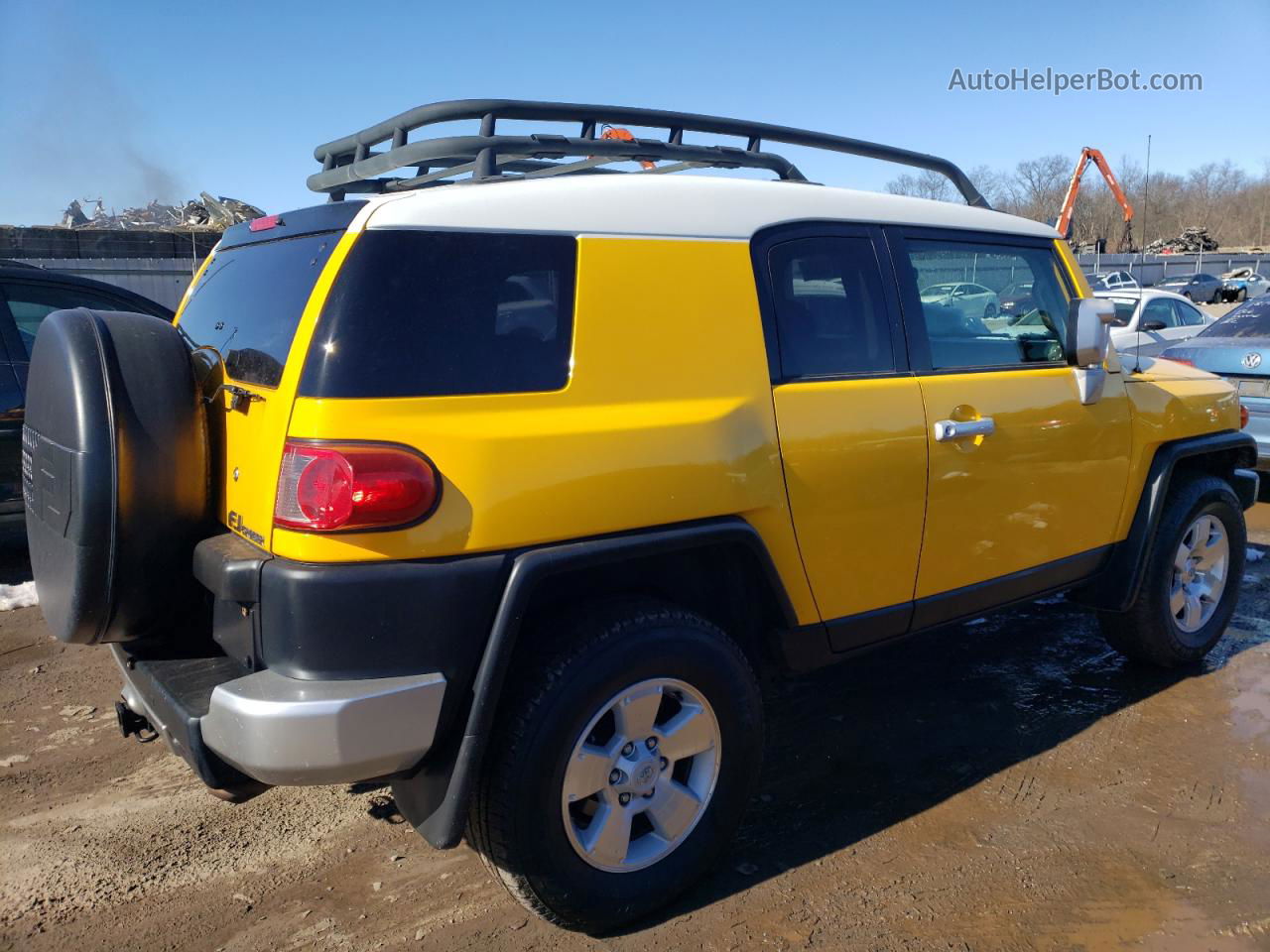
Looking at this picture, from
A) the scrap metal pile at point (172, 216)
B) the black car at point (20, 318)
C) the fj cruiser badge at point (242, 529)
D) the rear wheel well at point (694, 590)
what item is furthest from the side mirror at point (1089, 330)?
the scrap metal pile at point (172, 216)

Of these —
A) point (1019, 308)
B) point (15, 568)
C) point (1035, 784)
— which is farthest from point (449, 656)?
point (15, 568)

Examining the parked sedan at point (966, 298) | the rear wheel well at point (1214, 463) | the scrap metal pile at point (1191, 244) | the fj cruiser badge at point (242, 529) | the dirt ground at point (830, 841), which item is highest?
the scrap metal pile at point (1191, 244)

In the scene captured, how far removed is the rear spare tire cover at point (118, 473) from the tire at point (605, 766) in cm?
99

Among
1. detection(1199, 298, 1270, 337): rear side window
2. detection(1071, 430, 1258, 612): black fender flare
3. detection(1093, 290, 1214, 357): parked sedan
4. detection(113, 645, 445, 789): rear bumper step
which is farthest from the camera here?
detection(1093, 290, 1214, 357): parked sedan

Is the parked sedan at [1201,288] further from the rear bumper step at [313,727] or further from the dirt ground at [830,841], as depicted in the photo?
the rear bumper step at [313,727]

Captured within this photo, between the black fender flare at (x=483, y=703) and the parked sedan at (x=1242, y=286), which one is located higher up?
the parked sedan at (x=1242, y=286)

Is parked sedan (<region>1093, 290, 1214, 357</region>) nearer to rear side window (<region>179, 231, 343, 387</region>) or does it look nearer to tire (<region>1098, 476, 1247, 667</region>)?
tire (<region>1098, 476, 1247, 667</region>)

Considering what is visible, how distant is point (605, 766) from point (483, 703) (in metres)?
0.44

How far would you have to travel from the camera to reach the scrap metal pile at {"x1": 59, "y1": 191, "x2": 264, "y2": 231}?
65.0ft

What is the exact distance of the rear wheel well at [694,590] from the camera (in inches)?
102

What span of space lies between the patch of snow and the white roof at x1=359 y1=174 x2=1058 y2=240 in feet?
13.8

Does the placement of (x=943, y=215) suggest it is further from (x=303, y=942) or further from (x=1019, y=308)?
(x=303, y=942)

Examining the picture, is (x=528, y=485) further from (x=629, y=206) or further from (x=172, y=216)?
(x=172, y=216)

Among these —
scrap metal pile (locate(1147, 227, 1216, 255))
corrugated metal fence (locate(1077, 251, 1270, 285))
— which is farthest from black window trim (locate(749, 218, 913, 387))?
scrap metal pile (locate(1147, 227, 1216, 255))
